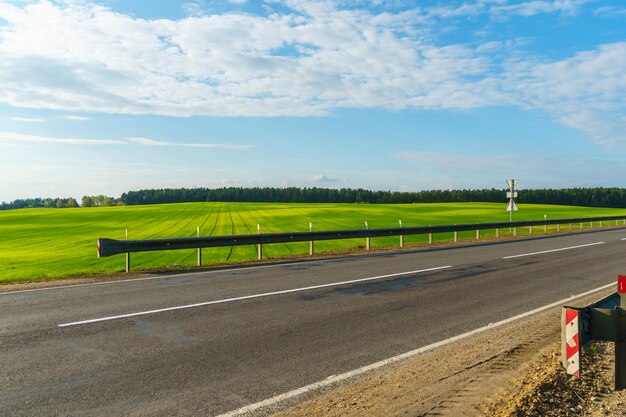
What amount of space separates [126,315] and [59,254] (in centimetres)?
1779

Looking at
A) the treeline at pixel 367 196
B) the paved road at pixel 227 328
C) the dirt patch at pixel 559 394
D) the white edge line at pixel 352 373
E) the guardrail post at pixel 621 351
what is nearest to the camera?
the dirt patch at pixel 559 394

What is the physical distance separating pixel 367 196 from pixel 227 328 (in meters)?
124

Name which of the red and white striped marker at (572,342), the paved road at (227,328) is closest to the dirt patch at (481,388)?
the red and white striped marker at (572,342)

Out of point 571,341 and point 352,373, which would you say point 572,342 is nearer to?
point 571,341

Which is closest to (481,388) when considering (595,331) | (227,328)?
(595,331)

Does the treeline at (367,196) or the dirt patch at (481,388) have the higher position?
the treeline at (367,196)

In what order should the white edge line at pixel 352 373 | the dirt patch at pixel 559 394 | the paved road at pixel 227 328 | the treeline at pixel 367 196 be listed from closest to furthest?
1. the dirt patch at pixel 559 394
2. the white edge line at pixel 352 373
3. the paved road at pixel 227 328
4. the treeline at pixel 367 196

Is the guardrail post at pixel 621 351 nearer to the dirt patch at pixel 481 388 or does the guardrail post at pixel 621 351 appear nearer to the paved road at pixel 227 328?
the dirt patch at pixel 481 388

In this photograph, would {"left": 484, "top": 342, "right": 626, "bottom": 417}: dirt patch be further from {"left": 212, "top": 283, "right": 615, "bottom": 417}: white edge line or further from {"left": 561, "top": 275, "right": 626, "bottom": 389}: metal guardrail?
{"left": 212, "top": 283, "right": 615, "bottom": 417}: white edge line

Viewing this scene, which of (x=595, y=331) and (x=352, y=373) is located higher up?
(x=595, y=331)

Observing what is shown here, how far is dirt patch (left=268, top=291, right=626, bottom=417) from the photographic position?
13.9ft

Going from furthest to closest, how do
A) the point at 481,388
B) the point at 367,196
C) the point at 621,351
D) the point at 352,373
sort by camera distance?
the point at 367,196
the point at 352,373
the point at 481,388
the point at 621,351

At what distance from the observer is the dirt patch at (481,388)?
4246mm

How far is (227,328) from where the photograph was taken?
6875 millimetres
